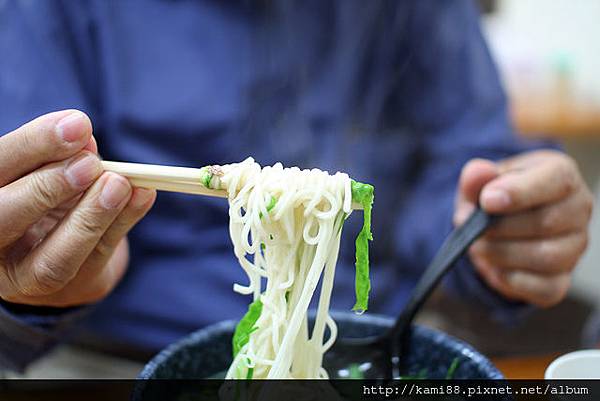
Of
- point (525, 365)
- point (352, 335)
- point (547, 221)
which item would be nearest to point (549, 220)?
point (547, 221)

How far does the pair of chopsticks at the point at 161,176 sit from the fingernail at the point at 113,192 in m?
0.01

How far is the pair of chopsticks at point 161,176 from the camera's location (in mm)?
551

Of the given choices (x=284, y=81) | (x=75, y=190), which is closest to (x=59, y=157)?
(x=75, y=190)

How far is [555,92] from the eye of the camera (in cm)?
222

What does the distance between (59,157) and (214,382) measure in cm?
29

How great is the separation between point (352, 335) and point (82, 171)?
1.22 ft

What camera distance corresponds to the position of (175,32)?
105 cm

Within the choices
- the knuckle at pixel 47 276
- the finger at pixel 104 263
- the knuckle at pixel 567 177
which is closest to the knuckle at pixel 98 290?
the finger at pixel 104 263

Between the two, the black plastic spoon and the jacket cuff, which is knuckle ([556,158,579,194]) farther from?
the jacket cuff

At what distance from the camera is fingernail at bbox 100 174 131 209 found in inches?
21.1

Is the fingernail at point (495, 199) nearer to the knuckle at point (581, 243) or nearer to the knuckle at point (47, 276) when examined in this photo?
the knuckle at point (581, 243)

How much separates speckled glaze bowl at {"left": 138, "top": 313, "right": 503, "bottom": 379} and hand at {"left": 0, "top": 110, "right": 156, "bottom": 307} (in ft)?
0.42

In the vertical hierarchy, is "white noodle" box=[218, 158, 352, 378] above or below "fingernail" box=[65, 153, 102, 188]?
below

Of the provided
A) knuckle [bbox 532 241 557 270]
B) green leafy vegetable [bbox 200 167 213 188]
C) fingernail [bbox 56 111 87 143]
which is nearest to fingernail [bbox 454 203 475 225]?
knuckle [bbox 532 241 557 270]
